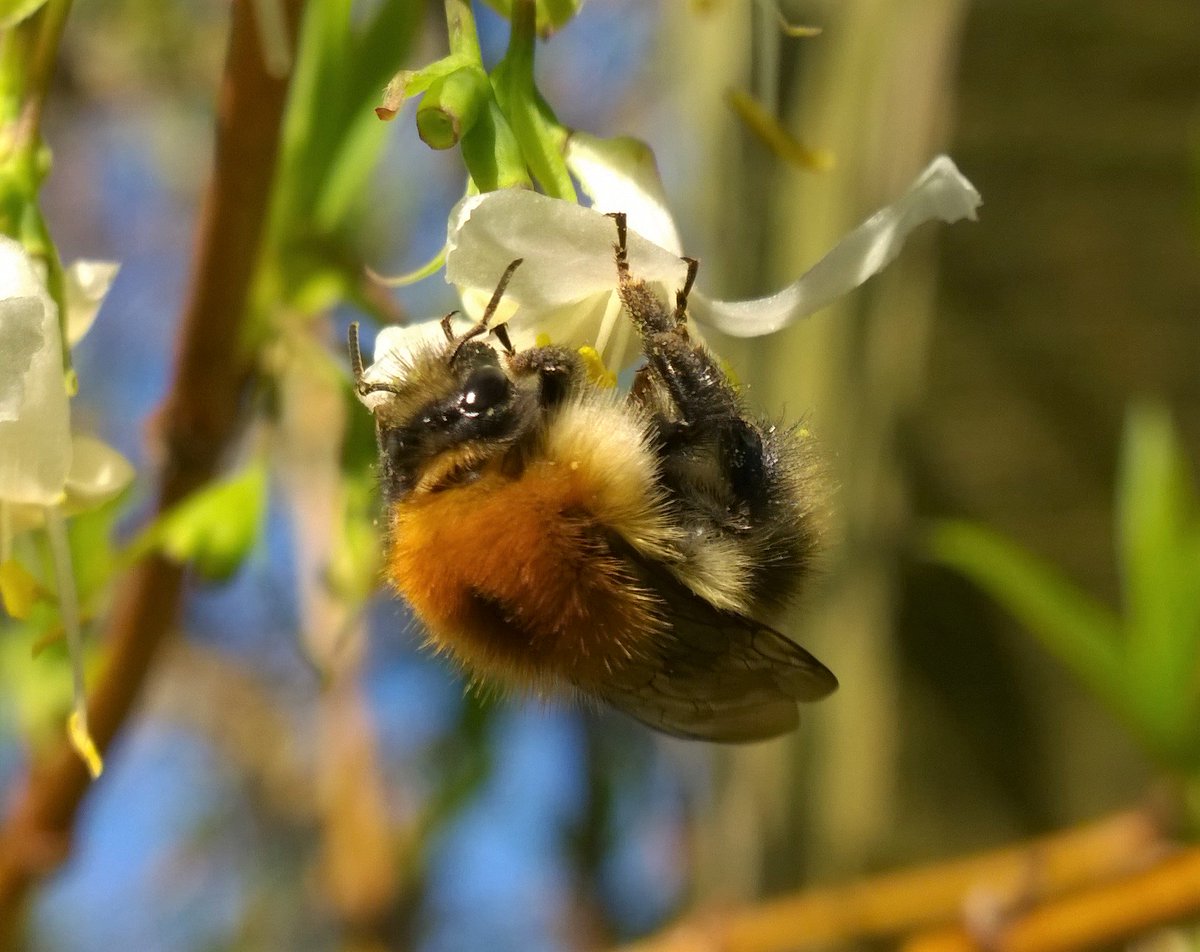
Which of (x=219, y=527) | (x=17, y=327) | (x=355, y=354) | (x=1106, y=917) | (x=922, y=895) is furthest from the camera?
(x=922, y=895)

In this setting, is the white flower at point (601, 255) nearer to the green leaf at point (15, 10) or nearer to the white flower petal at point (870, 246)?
the white flower petal at point (870, 246)

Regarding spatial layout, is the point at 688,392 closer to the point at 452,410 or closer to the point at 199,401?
the point at 452,410

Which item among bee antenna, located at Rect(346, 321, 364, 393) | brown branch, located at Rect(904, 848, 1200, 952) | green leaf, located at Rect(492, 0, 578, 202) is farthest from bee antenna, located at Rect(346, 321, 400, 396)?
brown branch, located at Rect(904, 848, 1200, 952)

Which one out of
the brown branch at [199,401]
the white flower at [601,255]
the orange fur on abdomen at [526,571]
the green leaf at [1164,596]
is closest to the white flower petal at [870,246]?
the white flower at [601,255]

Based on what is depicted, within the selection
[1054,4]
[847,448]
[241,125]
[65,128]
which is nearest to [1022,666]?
[847,448]

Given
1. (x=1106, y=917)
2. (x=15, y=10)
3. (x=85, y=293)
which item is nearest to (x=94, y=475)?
(x=85, y=293)

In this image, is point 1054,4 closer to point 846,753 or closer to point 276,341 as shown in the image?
point 846,753

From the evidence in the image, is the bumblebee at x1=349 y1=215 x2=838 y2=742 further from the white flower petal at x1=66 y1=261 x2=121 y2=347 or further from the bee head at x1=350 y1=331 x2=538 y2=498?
the white flower petal at x1=66 y1=261 x2=121 y2=347
